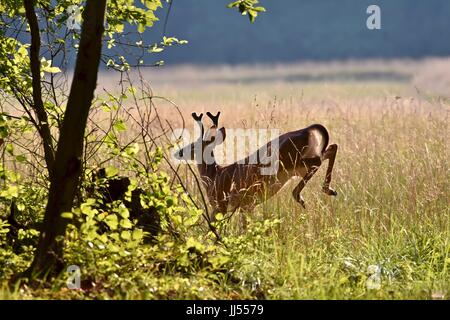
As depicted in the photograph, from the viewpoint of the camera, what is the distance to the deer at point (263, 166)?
24.8 feet

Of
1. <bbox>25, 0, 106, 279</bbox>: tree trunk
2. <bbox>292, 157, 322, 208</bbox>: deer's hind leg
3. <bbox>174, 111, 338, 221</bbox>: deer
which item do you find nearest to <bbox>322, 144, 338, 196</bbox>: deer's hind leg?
<bbox>174, 111, 338, 221</bbox>: deer

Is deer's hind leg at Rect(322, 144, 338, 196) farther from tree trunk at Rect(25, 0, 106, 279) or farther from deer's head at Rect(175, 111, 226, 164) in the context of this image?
tree trunk at Rect(25, 0, 106, 279)

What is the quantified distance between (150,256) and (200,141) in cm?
344

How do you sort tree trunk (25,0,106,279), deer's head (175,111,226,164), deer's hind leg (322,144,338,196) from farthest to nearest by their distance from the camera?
deer's head (175,111,226,164) < deer's hind leg (322,144,338,196) < tree trunk (25,0,106,279)

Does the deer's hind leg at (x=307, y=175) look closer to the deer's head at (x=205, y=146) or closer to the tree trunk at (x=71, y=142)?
the deer's head at (x=205, y=146)

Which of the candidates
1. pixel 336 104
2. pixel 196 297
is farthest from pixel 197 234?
pixel 336 104

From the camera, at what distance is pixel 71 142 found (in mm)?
4605

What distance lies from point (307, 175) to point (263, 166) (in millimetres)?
392

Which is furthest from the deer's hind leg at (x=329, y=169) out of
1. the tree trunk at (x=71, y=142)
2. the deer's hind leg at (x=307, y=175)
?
the tree trunk at (x=71, y=142)

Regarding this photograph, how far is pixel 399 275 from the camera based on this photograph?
226 inches

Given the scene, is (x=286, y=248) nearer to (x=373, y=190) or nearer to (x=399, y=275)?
(x=399, y=275)

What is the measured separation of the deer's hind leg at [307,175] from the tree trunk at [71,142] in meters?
2.98

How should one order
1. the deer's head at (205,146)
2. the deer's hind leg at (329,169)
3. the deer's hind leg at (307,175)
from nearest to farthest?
the deer's hind leg at (307,175) → the deer's hind leg at (329,169) → the deer's head at (205,146)

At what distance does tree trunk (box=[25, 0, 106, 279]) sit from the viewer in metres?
4.59
